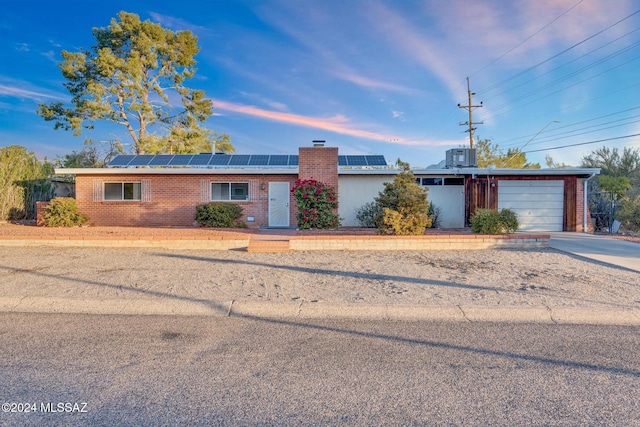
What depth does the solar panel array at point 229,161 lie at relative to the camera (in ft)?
55.5

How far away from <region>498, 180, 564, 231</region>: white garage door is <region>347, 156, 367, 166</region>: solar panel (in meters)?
5.88

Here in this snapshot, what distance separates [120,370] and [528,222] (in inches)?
673

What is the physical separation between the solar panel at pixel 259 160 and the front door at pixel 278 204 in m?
1.07

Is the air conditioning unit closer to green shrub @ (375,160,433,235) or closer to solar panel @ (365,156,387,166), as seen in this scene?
solar panel @ (365,156,387,166)

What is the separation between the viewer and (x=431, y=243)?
10695 mm

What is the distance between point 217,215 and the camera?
1498cm

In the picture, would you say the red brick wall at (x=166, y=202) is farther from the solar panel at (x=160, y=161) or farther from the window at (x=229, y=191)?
the solar panel at (x=160, y=161)

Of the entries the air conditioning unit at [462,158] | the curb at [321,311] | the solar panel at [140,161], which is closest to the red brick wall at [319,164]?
the air conditioning unit at [462,158]

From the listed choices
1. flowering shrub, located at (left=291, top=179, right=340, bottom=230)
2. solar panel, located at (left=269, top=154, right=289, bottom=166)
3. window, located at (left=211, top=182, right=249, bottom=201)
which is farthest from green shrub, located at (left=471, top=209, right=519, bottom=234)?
window, located at (left=211, top=182, right=249, bottom=201)

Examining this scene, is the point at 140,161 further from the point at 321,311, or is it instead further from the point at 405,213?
the point at 321,311

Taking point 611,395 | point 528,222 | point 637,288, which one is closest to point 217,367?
point 611,395

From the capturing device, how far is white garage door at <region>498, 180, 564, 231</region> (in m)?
16.7

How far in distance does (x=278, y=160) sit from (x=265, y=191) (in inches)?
67.3

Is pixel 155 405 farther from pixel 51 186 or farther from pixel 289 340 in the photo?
pixel 51 186
